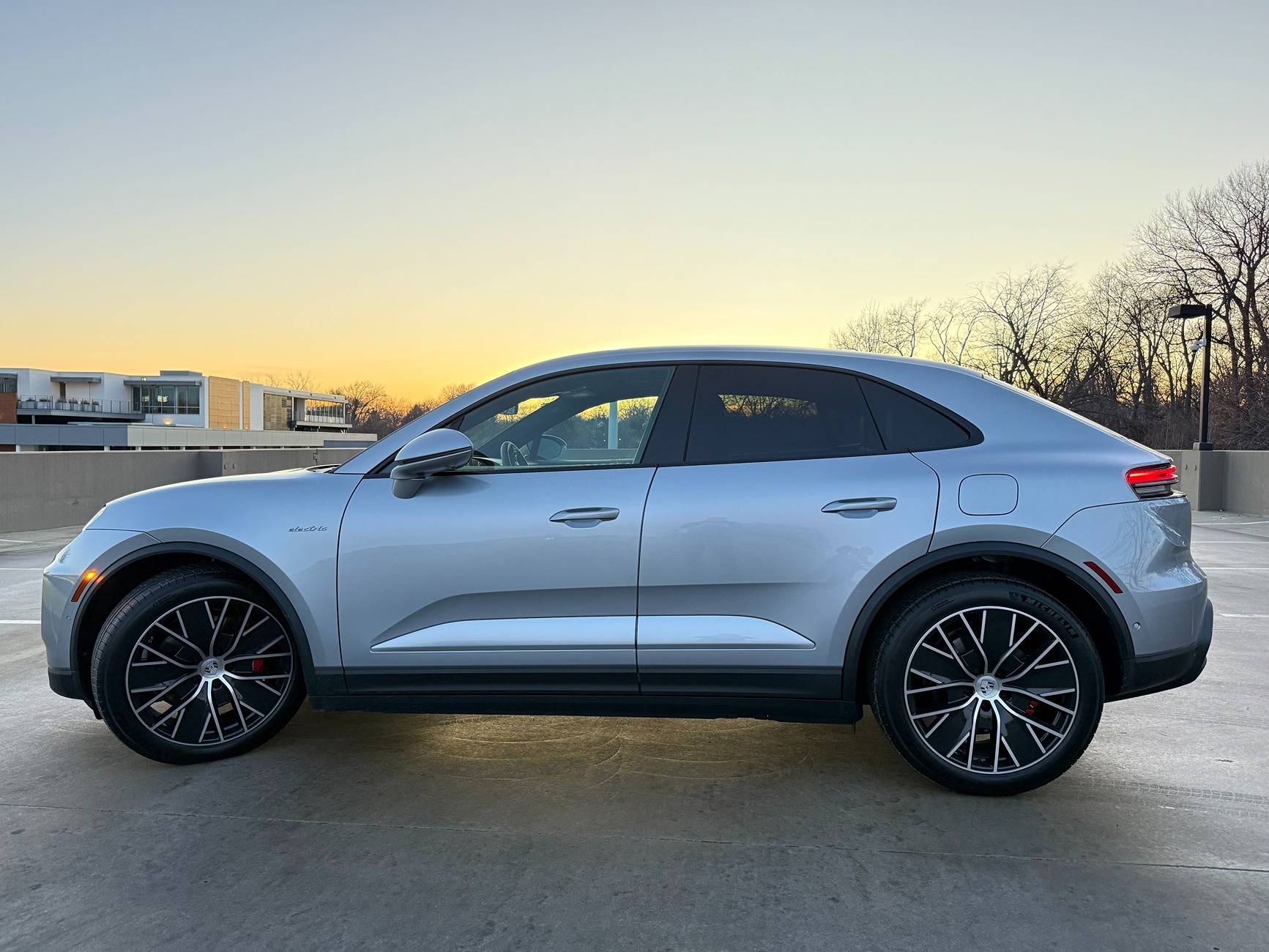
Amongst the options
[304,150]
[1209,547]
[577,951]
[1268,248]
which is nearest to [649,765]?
[577,951]

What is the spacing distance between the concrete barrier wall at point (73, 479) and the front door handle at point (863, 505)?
10172 millimetres

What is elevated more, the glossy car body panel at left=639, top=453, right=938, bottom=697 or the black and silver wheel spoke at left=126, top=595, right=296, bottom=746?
the glossy car body panel at left=639, top=453, right=938, bottom=697

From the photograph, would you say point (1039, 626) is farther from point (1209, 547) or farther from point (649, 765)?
point (1209, 547)

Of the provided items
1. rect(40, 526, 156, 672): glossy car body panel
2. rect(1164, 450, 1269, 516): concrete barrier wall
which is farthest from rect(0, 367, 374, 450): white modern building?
rect(40, 526, 156, 672): glossy car body panel

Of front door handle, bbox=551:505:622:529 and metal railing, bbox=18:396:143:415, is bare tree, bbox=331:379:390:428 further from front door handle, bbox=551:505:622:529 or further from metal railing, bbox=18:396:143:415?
front door handle, bbox=551:505:622:529

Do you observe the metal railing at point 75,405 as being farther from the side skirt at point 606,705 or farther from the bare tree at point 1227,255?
the side skirt at point 606,705

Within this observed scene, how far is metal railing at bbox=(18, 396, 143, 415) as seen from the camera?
100375 millimetres

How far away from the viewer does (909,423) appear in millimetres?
3660

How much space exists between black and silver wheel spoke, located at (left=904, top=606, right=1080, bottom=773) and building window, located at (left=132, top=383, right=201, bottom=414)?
115m

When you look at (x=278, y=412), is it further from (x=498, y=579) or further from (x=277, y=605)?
(x=498, y=579)

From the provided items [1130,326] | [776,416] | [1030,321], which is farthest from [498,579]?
[1130,326]

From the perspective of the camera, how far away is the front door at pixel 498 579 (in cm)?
350

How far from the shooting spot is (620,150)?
17750mm

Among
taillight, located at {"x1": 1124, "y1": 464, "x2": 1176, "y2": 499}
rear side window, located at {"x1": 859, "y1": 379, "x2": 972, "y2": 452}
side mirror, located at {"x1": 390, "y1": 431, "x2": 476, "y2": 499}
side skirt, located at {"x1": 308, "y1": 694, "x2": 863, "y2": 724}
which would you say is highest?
rear side window, located at {"x1": 859, "y1": 379, "x2": 972, "y2": 452}
